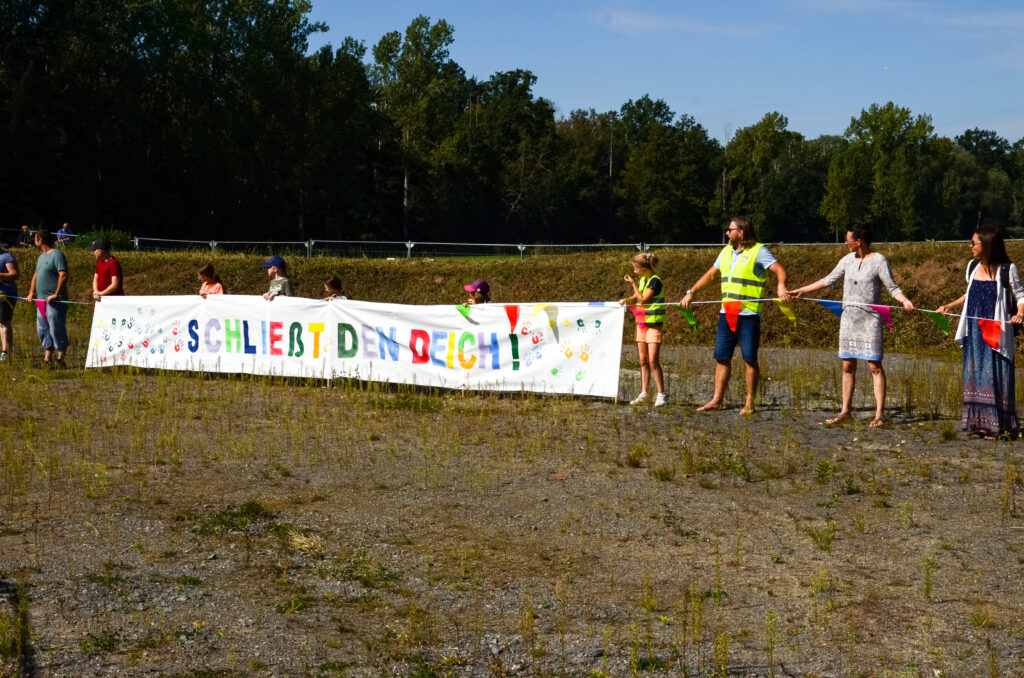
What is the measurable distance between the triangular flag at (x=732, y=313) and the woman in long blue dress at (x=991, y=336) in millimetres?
2183

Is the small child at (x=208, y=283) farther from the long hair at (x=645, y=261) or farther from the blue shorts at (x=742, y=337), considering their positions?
the blue shorts at (x=742, y=337)

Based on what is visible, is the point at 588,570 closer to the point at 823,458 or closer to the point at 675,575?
the point at 675,575

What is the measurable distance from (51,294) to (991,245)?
1224cm

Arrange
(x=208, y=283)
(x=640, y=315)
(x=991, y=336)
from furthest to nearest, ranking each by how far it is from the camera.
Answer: (x=208, y=283)
(x=640, y=315)
(x=991, y=336)

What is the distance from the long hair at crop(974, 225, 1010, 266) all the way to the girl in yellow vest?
348 centimetres

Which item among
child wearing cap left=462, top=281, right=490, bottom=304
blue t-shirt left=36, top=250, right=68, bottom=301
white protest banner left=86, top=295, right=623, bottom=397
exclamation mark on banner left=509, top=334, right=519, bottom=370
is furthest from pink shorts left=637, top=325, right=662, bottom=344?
blue t-shirt left=36, top=250, right=68, bottom=301

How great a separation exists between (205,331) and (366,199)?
59.7 meters

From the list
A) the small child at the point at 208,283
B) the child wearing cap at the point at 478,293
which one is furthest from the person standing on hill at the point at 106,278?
the child wearing cap at the point at 478,293

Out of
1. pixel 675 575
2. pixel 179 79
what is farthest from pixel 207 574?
pixel 179 79

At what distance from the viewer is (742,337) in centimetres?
1268

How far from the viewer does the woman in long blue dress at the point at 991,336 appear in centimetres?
1116

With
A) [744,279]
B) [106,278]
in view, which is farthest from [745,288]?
[106,278]

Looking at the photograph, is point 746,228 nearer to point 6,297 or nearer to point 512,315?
point 512,315

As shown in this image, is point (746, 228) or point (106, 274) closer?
point (746, 228)
